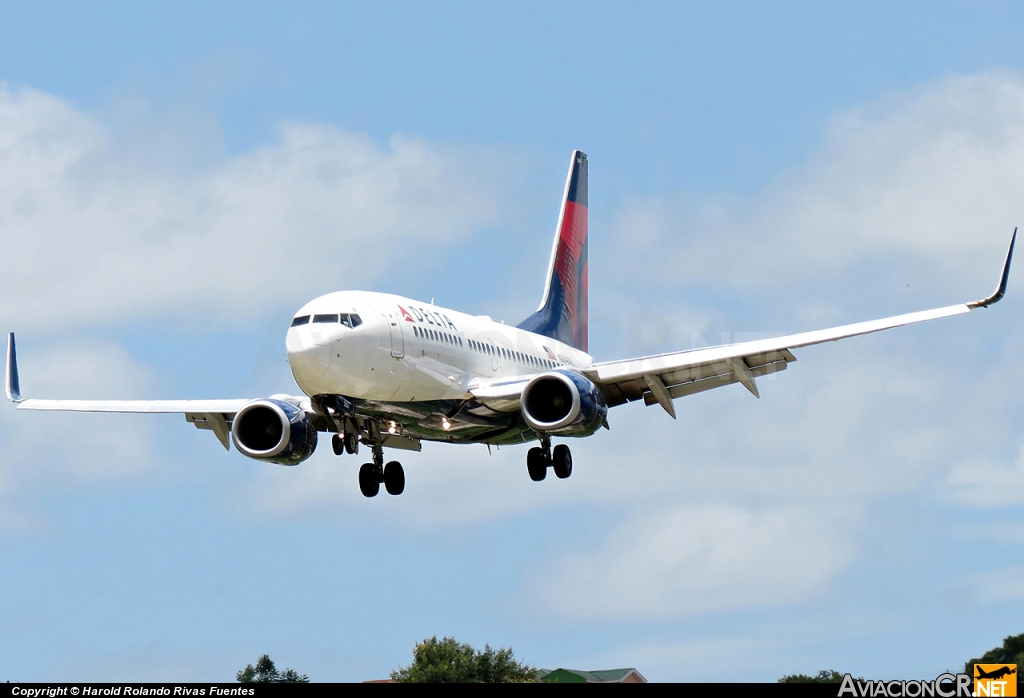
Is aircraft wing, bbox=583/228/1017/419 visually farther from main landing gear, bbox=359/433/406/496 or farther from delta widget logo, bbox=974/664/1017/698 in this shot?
delta widget logo, bbox=974/664/1017/698

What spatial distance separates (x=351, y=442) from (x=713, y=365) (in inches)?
425

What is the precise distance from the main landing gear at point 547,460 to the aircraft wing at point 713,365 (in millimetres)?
2305

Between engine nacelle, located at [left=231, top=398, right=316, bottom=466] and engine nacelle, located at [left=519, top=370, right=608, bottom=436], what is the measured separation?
6.21m

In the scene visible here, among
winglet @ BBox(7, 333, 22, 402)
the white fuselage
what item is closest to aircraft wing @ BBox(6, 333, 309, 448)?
winglet @ BBox(7, 333, 22, 402)

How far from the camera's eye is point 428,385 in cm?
4109

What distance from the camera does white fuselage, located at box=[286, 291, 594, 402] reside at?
37500mm

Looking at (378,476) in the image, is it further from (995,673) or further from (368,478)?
(995,673)

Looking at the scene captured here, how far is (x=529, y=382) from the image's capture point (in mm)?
42844

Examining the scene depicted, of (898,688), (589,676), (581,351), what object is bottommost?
(898,688)

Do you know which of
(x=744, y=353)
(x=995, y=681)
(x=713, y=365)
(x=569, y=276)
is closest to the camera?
(x=995, y=681)

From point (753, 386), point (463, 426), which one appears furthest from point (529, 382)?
point (753, 386)

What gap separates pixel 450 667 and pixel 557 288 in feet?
70.1

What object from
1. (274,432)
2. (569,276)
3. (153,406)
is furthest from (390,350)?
(569,276)

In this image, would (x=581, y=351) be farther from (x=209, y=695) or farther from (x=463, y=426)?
(x=209, y=695)
